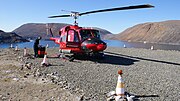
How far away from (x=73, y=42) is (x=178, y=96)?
37.6ft

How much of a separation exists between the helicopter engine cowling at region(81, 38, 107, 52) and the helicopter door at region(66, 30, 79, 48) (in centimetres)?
84

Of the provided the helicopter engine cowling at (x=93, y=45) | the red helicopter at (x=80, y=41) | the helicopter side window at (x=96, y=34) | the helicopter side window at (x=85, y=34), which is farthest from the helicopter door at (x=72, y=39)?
the helicopter side window at (x=96, y=34)

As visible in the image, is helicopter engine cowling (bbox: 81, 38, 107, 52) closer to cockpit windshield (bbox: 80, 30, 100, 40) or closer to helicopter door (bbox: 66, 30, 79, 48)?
cockpit windshield (bbox: 80, 30, 100, 40)

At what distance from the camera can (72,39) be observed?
63.8 ft

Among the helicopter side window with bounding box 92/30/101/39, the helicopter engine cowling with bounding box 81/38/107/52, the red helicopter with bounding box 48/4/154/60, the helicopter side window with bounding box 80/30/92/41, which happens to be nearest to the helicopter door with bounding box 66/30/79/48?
the red helicopter with bounding box 48/4/154/60

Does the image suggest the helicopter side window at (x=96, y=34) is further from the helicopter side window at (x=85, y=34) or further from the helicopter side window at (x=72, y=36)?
the helicopter side window at (x=72, y=36)

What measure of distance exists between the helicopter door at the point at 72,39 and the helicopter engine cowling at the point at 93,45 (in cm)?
84

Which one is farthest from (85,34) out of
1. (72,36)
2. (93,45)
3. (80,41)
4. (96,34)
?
(93,45)

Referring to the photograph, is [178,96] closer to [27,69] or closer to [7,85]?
[7,85]

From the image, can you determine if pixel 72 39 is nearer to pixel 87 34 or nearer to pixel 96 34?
pixel 87 34

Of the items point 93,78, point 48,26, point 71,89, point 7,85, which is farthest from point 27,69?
point 48,26

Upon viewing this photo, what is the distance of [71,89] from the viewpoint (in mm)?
9531

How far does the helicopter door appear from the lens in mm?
19141

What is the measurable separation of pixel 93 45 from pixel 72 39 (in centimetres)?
237
